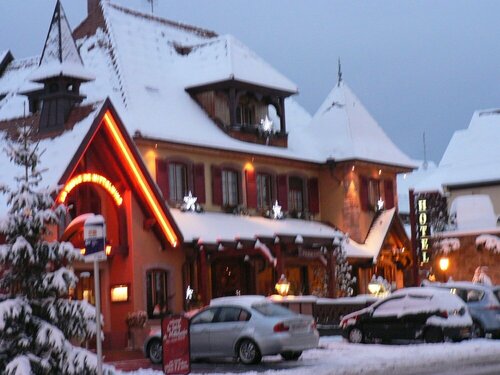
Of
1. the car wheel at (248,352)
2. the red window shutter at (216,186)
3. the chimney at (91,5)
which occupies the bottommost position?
the car wheel at (248,352)

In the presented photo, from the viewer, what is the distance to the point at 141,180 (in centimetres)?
3222

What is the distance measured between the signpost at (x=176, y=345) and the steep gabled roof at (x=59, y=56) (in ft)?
47.2

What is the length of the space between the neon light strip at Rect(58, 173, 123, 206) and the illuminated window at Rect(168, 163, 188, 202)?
575 centimetres

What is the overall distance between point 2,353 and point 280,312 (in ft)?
31.7

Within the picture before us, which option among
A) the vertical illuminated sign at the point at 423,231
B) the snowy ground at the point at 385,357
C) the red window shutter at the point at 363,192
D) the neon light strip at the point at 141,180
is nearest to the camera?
the snowy ground at the point at 385,357

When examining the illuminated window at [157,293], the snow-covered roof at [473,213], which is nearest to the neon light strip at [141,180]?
the illuminated window at [157,293]

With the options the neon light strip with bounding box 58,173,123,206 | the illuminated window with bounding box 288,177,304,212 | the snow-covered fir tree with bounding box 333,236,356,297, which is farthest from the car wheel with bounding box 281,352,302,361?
the illuminated window with bounding box 288,177,304,212

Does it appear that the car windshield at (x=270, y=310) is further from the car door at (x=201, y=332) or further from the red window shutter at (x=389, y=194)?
the red window shutter at (x=389, y=194)

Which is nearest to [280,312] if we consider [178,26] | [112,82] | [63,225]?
[63,225]

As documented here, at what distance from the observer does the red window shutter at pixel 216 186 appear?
39.8m

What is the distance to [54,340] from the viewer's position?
56.2ft

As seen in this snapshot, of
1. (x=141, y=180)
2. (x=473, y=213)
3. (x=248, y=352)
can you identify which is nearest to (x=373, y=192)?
(x=473, y=213)

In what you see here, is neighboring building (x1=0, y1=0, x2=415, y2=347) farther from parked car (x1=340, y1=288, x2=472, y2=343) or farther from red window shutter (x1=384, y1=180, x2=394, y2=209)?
parked car (x1=340, y1=288, x2=472, y2=343)

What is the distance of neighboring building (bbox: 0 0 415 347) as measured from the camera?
105ft
